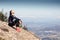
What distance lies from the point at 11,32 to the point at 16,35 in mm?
788

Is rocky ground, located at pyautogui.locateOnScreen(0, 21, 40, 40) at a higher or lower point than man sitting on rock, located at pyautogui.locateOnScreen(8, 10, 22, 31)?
lower

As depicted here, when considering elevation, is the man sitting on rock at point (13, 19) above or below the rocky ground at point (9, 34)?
above

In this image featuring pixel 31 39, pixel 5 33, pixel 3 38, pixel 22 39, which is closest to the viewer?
pixel 3 38

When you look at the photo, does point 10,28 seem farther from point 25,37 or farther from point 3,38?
point 3,38

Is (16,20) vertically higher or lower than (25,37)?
higher

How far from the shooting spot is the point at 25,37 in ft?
103

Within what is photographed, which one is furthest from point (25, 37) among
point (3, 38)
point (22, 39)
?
point (3, 38)

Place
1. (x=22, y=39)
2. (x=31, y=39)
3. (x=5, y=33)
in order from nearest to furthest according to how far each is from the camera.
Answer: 1. (x=5, y=33)
2. (x=22, y=39)
3. (x=31, y=39)

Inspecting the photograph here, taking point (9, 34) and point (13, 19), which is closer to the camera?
point (9, 34)

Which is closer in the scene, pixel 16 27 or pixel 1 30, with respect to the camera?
pixel 1 30

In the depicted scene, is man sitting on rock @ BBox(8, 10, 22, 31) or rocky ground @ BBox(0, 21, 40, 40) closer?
rocky ground @ BBox(0, 21, 40, 40)

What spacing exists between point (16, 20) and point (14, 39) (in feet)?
9.80

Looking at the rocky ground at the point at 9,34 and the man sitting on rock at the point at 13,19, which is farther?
the man sitting on rock at the point at 13,19

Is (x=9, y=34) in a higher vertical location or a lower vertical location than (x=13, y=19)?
lower
